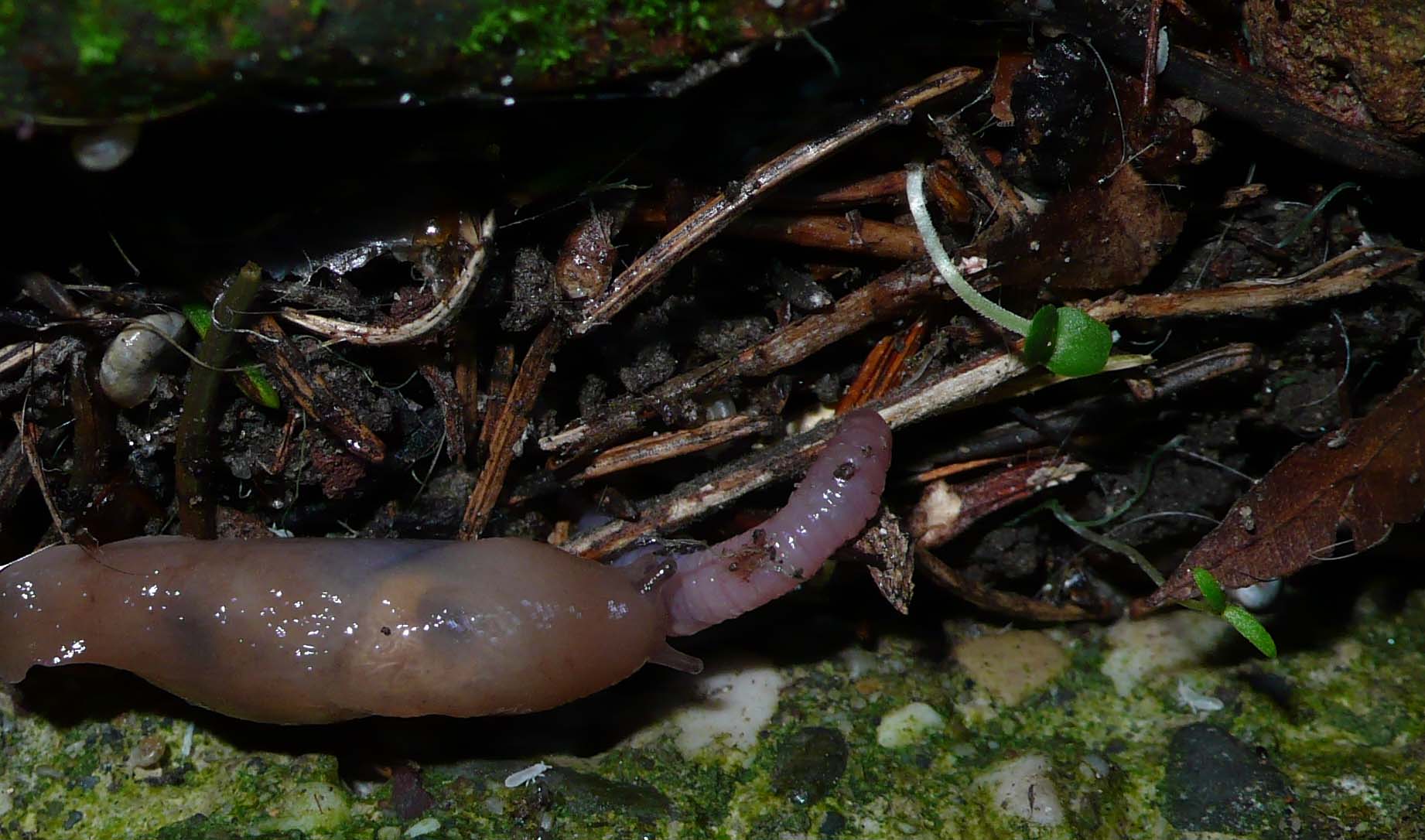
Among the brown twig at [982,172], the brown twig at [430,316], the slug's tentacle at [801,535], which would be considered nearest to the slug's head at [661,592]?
the slug's tentacle at [801,535]

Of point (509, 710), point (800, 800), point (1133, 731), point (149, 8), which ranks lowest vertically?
point (1133, 731)

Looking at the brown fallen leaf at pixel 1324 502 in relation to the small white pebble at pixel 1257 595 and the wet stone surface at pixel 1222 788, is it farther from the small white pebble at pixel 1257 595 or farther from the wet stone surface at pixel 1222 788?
the wet stone surface at pixel 1222 788

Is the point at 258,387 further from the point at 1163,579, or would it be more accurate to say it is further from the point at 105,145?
the point at 1163,579

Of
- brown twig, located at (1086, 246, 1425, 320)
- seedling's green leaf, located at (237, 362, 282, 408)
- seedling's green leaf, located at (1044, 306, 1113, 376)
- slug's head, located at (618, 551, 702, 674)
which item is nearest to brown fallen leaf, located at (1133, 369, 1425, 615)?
brown twig, located at (1086, 246, 1425, 320)

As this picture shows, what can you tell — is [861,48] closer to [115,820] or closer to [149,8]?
[149,8]

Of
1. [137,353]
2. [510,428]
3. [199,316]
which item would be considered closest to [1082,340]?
[510,428]

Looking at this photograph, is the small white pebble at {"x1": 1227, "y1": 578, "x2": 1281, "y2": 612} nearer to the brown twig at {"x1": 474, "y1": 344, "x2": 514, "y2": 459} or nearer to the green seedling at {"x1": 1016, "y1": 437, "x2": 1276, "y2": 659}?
the green seedling at {"x1": 1016, "y1": 437, "x2": 1276, "y2": 659}

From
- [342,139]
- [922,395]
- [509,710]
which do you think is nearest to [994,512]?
[922,395]
